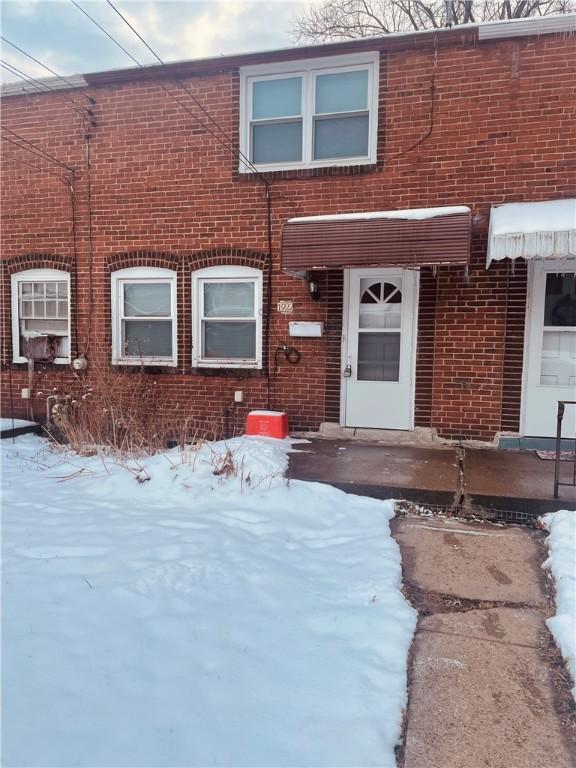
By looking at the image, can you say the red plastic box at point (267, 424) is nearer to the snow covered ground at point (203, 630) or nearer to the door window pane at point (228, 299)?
the door window pane at point (228, 299)

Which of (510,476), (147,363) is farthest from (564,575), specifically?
(147,363)

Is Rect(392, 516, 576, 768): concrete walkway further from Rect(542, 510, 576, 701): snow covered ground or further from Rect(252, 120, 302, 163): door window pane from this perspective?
Rect(252, 120, 302, 163): door window pane

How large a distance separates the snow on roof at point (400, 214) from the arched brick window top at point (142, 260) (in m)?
2.01

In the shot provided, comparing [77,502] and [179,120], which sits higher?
[179,120]

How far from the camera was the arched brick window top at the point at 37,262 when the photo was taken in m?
7.93

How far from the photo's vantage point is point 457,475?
507 centimetres

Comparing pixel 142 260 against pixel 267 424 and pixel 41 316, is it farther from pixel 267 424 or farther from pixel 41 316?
pixel 267 424

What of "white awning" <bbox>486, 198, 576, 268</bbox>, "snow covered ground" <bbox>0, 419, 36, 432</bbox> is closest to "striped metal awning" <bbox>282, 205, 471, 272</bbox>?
"white awning" <bbox>486, 198, 576, 268</bbox>

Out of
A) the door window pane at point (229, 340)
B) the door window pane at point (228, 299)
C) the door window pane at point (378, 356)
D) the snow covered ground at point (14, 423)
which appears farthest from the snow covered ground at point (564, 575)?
the snow covered ground at point (14, 423)

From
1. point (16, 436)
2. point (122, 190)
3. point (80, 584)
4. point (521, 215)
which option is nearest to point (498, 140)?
point (521, 215)

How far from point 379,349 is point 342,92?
Answer: 362 cm

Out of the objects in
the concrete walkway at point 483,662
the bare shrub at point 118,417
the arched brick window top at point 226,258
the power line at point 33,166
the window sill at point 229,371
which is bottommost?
the concrete walkway at point 483,662

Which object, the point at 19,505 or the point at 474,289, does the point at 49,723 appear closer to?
the point at 19,505

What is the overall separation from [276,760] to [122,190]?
7.73 meters
